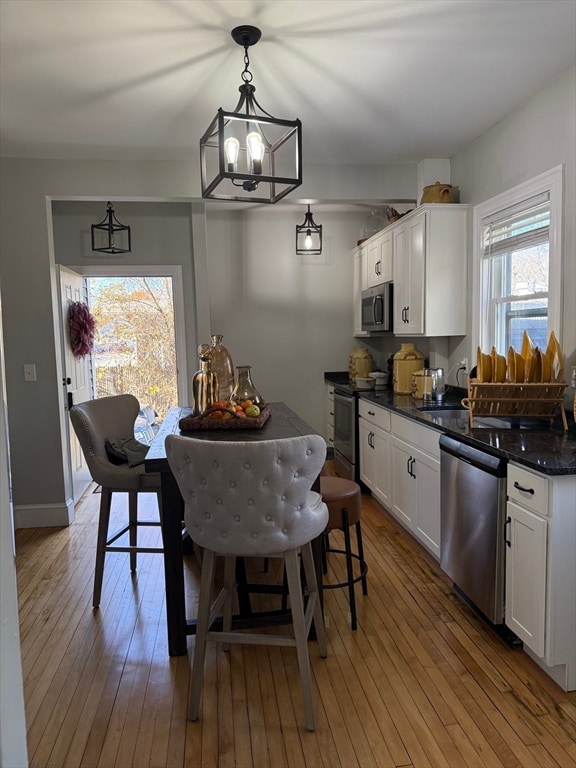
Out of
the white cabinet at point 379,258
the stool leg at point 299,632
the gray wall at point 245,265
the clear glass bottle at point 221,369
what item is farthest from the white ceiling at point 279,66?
the stool leg at point 299,632

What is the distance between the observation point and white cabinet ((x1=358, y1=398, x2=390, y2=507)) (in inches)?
147

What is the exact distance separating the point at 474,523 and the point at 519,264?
1653 millimetres

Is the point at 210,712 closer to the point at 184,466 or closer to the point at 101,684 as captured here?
the point at 101,684

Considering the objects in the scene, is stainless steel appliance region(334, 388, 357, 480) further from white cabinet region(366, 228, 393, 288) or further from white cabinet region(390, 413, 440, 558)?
white cabinet region(366, 228, 393, 288)

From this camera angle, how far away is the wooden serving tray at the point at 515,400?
8.28ft

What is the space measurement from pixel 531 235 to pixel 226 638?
2.62 metres

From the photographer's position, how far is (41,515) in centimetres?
387

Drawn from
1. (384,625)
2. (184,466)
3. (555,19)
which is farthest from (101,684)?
(555,19)

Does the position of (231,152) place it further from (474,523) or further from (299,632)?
(474,523)

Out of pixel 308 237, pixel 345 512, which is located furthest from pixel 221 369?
pixel 308 237

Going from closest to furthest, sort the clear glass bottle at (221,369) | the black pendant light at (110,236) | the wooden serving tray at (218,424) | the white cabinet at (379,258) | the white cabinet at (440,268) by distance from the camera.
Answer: the wooden serving tray at (218,424), the clear glass bottle at (221,369), the white cabinet at (440,268), the white cabinet at (379,258), the black pendant light at (110,236)

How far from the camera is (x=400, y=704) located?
1.93 meters

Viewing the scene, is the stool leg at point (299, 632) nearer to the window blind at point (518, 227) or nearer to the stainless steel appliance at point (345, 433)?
the window blind at point (518, 227)

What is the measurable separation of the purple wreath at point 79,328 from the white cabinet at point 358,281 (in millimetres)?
2586
